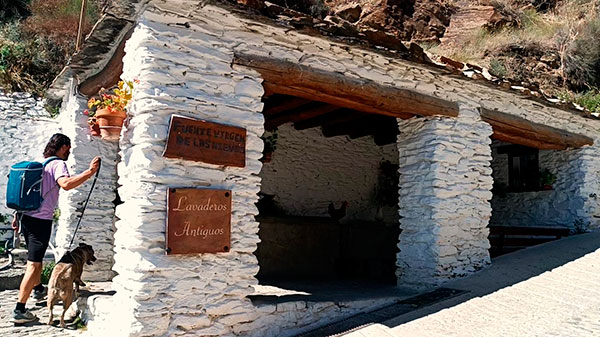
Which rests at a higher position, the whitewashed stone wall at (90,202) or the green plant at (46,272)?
the whitewashed stone wall at (90,202)

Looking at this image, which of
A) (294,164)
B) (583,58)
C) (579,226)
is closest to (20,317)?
(294,164)

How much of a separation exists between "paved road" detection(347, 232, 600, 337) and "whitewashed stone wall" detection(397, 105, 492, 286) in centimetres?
31

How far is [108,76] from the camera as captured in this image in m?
5.64

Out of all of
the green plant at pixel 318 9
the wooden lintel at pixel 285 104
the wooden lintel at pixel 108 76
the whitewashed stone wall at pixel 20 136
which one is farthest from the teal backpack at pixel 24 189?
the green plant at pixel 318 9

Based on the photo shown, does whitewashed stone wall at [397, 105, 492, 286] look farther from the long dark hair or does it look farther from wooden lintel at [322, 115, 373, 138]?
the long dark hair

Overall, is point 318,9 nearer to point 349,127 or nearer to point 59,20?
point 349,127

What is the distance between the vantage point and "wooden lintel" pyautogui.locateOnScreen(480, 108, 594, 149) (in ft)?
21.1

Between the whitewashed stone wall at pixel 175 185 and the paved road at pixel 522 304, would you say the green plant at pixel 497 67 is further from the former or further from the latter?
the whitewashed stone wall at pixel 175 185

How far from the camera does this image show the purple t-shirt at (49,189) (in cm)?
450

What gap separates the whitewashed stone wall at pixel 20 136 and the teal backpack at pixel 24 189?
3811 millimetres

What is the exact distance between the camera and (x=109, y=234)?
20.8 feet

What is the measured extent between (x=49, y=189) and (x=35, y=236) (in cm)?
46

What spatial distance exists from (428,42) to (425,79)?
8.97 metres

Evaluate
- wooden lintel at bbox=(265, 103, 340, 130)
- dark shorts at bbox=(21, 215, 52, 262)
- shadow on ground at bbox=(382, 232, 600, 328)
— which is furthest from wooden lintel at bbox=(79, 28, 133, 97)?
shadow on ground at bbox=(382, 232, 600, 328)
